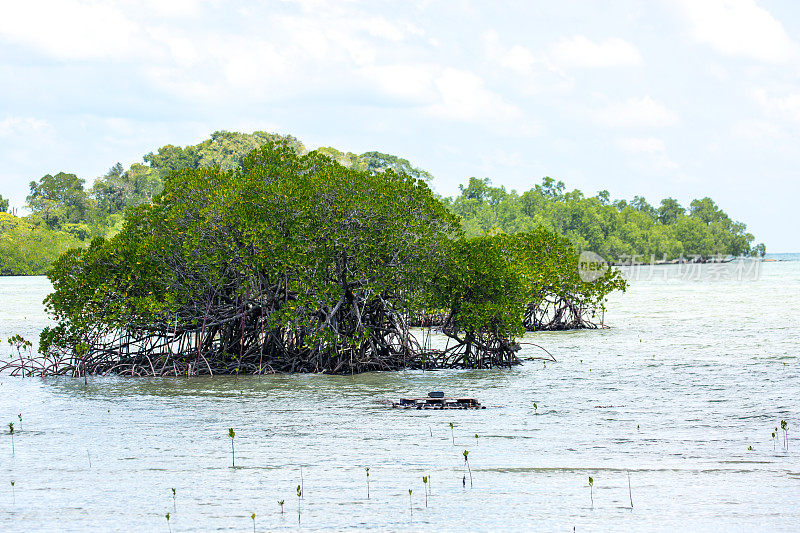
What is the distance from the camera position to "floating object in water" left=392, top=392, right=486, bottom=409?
16.5m

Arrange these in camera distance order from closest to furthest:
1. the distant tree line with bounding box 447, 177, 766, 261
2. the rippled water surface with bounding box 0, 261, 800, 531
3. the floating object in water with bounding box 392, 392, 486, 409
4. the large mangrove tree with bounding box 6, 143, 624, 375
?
the rippled water surface with bounding box 0, 261, 800, 531, the floating object in water with bounding box 392, 392, 486, 409, the large mangrove tree with bounding box 6, 143, 624, 375, the distant tree line with bounding box 447, 177, 766, 261

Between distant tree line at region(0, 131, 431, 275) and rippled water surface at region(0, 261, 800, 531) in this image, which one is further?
distant tree line at region(0, 131, 431, 275)

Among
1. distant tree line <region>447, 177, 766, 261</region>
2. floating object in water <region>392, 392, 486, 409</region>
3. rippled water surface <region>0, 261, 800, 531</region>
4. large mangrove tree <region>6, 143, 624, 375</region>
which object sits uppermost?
distant tree line <region>447, 177, 766, 261</region>

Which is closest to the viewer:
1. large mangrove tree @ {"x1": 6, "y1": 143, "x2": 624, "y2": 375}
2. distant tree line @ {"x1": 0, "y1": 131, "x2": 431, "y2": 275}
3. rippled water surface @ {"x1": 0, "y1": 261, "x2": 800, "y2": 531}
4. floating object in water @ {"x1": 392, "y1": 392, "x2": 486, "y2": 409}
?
rippled water surface @ {"x1": 0, "y1": 261, "x2": 800, "y2": 531}

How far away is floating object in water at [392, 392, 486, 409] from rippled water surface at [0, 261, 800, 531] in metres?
0.25

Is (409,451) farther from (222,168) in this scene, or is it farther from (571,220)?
(571,220)

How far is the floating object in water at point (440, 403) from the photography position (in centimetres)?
1648

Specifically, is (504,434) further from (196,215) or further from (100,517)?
(196,215)

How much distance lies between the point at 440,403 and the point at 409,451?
361 cm

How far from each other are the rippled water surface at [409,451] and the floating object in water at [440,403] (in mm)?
248

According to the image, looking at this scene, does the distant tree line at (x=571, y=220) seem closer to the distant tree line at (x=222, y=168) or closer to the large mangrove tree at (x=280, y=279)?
the distant tree line at (x=222, y=168)

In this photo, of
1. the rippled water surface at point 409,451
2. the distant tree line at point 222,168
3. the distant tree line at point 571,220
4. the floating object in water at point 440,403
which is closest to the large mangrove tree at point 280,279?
the rippled water surface at point 409,451

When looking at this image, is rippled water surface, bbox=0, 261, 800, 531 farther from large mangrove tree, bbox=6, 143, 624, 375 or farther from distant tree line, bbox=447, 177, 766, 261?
distant tree line, bbox=447, 177, 766, 261

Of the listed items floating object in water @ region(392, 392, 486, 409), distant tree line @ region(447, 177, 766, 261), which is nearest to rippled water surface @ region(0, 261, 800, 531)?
floating object in water @ region(392, 392, 486, 409)
